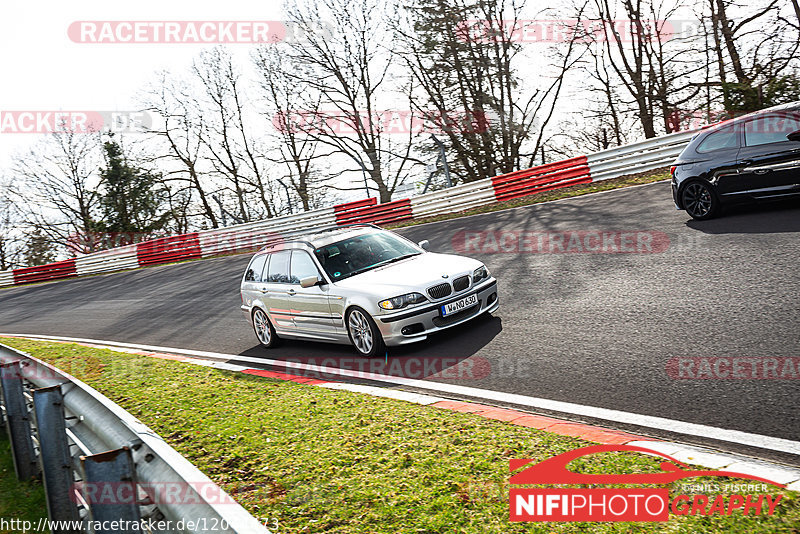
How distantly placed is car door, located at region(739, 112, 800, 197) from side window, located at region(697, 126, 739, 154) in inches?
8.8

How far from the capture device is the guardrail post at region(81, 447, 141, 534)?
2.86 meters

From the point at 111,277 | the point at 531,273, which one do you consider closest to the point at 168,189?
the point at 111,277

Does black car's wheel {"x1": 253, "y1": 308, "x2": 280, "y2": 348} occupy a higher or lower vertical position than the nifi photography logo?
higher

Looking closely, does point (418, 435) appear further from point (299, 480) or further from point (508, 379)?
point (508, 379)

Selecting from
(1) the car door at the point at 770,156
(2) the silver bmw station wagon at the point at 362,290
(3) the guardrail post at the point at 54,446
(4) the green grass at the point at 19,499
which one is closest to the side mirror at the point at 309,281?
(2) the silver bmw station wagon at the point at 362,290

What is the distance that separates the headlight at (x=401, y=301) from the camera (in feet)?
25.0

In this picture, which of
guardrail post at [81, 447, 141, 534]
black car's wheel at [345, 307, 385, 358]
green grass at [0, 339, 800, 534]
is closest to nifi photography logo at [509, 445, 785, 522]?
green grass at [0, 339, 800, 534]

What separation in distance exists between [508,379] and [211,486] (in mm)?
3971

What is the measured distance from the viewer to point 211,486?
2699mm

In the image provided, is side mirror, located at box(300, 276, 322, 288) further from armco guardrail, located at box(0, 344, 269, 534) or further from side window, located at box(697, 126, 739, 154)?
side window, located at box(697, 126, 739, 154)

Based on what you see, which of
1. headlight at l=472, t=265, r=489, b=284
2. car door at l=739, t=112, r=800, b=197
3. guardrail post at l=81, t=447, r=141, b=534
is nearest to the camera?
guardrail post at l=81, t=447, r=141, b=534

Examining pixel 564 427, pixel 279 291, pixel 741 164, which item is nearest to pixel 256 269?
pixel 279 291

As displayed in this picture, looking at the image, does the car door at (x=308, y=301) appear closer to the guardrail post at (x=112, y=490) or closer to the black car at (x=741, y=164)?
the guardrail post at (x=112, y=490)

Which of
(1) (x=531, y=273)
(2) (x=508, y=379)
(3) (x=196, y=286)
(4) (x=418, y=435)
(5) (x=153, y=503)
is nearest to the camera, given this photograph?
(5) (x=153, y=503)
